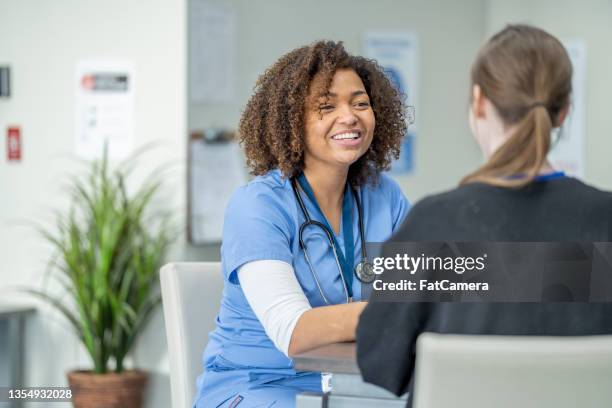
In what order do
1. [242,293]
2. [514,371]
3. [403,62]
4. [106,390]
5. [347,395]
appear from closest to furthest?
[514,371] → [347,395] → [242,293] → [106,390] → [403,62]

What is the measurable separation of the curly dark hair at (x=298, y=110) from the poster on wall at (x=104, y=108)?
210 cm

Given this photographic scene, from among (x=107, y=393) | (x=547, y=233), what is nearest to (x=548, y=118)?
(x=547, y=233)

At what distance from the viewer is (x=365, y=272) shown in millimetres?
1970

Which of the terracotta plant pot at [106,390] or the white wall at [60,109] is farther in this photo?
the white wall at [60,109]

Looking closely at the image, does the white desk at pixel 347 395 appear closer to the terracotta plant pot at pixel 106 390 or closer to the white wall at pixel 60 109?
the terracotta plant pot at pixel 106 390

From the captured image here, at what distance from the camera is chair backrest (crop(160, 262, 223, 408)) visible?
6.98 ft

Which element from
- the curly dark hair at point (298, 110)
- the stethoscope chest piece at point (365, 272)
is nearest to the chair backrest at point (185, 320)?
the curly dark hair at point (298, 110)

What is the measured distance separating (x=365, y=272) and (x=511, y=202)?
0.79 m

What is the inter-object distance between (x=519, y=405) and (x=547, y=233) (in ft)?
0.75

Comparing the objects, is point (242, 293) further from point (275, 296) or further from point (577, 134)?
point (577, 134)

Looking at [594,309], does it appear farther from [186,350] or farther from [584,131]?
[584,131]

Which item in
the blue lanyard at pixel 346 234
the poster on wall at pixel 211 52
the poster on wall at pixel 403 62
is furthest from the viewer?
the poster on wall at pixel 403 62

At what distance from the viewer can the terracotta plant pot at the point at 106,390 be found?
12.6ft

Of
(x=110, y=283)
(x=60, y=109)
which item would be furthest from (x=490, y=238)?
(x=60, y=109)
